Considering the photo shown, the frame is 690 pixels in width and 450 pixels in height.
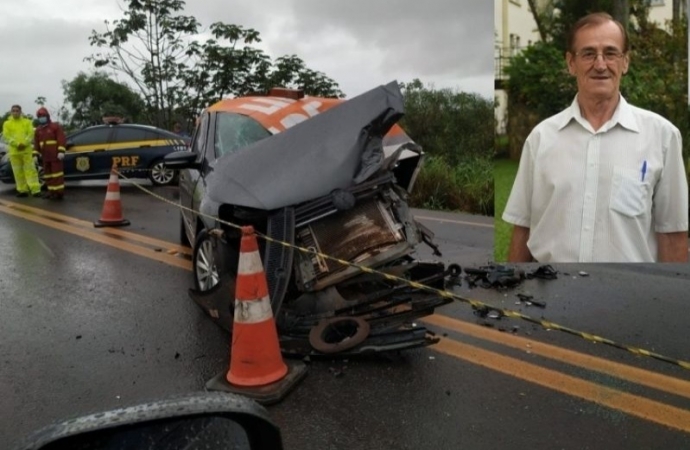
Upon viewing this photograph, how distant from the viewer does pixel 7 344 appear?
480cm

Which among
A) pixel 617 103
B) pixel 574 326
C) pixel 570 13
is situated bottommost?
pixel 574 326

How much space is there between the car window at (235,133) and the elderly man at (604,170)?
2464 mm

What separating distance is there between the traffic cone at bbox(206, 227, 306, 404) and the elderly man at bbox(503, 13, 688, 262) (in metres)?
1.62

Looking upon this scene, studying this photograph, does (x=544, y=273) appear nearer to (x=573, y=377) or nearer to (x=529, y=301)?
(x=529, y=301)

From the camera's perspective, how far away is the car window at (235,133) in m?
5.87

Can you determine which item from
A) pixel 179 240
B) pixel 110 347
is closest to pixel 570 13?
pixel 110 347

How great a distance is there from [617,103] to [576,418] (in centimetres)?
170

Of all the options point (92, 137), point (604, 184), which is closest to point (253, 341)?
point (604, 184)

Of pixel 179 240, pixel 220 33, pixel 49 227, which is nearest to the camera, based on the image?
pixel 179 240

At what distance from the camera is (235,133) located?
238 inches

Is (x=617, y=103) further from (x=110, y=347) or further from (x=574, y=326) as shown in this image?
(x=110, y=347)

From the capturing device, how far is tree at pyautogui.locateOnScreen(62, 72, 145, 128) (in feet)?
69.2

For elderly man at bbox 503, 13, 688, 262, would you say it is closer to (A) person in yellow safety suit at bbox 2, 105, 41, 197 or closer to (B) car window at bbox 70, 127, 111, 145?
(A) person in yellow safety suit at bbox 2, 105, 41, 197

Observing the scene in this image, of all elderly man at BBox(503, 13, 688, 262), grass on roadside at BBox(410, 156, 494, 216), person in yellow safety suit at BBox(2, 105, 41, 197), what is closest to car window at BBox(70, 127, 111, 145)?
person in yellow safety suit at BBox(2, 105, 41, 197)
